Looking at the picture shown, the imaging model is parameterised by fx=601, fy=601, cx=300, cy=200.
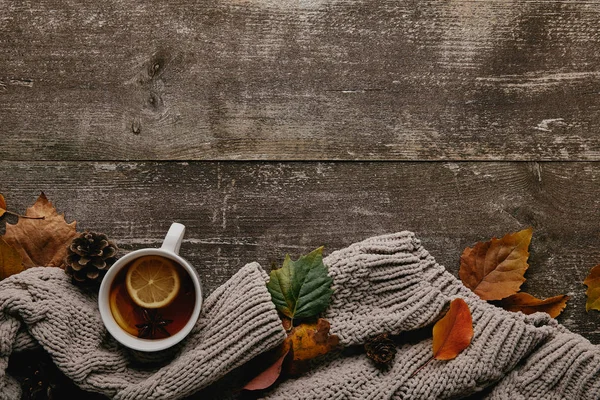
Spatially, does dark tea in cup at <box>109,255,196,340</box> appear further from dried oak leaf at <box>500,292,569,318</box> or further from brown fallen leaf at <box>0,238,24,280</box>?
dried oak leaf at <box>500,292,569,318</box>

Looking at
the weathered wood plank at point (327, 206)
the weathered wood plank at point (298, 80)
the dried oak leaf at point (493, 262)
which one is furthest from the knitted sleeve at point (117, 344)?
the dried oak leaf at point (493, 262)

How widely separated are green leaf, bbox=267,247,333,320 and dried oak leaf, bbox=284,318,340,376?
0.02 meters

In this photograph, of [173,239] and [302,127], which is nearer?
[173,239]

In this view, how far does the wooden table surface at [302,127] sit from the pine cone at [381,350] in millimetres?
184

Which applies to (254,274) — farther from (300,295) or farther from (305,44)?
(305,44)

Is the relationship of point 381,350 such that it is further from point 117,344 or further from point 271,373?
point 117,344

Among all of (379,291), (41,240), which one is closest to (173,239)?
(41,240)

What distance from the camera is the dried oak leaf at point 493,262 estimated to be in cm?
109

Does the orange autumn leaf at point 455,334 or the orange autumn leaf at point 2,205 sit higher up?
the orange autumn leaf at point 2,205

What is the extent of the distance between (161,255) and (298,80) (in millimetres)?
409

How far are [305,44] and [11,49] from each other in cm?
55

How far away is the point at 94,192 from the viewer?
1.11m

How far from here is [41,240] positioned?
1.07m

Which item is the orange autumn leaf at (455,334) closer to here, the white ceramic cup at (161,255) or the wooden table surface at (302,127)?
the wooden table surface at (302,127)
